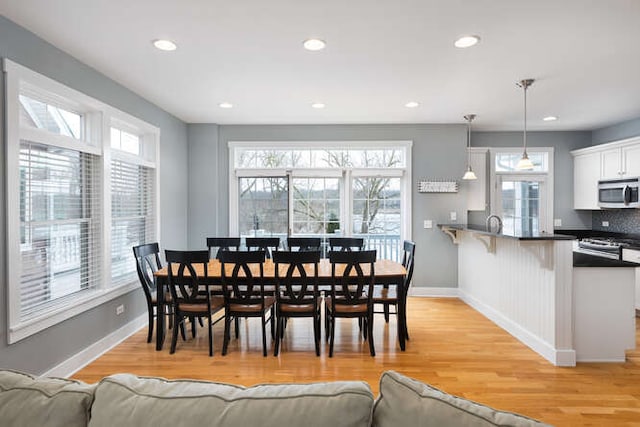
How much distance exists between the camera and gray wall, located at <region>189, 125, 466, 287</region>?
546 cm

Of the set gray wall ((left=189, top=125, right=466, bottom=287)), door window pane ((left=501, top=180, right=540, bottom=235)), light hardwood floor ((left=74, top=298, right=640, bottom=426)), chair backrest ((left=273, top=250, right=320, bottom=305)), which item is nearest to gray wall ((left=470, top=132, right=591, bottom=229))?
door window pane ((left=501, top=180, right=540, bottom=235))

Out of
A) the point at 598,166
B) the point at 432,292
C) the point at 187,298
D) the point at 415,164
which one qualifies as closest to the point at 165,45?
the point at 187,298

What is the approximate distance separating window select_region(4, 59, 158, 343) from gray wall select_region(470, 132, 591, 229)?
17.1 ft

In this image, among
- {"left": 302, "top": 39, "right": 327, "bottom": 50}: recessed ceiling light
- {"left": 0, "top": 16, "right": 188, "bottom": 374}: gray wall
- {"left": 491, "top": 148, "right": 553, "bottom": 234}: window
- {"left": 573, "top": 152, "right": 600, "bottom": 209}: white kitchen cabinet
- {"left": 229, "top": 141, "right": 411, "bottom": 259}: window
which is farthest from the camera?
{"left": 491, "top": 148, "right": 553, "bottom": 234}: window

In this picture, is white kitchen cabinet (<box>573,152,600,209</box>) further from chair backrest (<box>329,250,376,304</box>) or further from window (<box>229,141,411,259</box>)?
chair backrest (<box>329,250,376,304</box>)

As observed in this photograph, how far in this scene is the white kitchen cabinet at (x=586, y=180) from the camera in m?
5.41

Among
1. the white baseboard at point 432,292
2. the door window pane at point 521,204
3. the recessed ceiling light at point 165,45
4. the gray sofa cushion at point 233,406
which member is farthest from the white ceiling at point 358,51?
the white baseboard at point 432,292

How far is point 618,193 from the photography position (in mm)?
4961

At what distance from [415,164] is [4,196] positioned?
4778 millimetres

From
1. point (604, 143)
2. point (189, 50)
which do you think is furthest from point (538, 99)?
point (189, 50)

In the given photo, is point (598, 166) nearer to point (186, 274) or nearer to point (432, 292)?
point (432, 292)

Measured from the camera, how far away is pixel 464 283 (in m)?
5.25

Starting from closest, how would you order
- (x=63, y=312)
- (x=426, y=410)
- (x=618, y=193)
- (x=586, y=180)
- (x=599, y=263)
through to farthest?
(x=426, y=410), (x=63, y=312), (x=599, y=263), (x=618, y=193), (x=586, y=180)

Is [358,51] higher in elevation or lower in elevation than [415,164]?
higher
